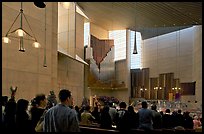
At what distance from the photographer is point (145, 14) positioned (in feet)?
53.3

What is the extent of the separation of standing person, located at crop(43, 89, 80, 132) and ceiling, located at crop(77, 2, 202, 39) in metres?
10.6

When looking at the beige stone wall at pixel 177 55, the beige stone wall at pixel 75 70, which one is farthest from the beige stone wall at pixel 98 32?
the beige stone wall at pixel 177 55

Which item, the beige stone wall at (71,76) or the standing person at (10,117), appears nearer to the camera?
the standing person at (10,117)

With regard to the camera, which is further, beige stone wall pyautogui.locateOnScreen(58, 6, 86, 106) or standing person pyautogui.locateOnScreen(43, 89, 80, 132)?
beige stone wall pyautogui.locateOnScreen(58, 6, 86, 106)

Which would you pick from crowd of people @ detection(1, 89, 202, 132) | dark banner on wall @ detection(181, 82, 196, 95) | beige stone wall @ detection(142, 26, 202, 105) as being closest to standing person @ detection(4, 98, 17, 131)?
crowd of people @ detection(1, 89, 202, 132)

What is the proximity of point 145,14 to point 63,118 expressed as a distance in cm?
1388

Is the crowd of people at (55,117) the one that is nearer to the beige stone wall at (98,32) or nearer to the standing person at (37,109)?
the standing person at (37,109)

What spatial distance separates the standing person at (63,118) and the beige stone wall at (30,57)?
6.76 metres

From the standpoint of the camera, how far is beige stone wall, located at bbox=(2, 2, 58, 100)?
9820mm

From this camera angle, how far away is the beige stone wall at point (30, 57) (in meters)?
9.82

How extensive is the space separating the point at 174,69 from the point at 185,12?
21.0 ft

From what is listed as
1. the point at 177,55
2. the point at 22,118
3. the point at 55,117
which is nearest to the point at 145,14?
the point at 177,55

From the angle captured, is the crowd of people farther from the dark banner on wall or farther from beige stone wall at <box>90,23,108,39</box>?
beige stone wall at <box>90,23,108,39</box>

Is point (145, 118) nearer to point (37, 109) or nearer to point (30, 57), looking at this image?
point (37, 109)
